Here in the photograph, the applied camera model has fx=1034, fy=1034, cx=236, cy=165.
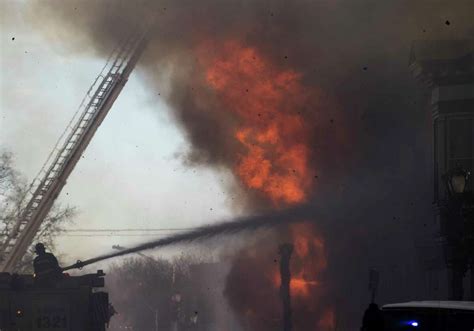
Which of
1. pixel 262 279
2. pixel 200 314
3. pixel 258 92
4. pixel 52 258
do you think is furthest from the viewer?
pixel 200 314

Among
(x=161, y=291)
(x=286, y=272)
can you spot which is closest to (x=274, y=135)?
(x=286, y=272)

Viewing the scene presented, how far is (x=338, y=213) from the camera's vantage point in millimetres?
42125

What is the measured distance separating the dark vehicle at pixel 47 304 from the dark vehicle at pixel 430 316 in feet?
34.2

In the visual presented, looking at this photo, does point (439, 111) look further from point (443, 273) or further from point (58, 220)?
point (58, 220)

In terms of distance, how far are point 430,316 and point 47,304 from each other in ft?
36.2

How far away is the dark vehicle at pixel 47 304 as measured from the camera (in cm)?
2045

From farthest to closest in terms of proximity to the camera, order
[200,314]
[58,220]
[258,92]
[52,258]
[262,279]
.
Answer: [200,314], [58,220], [262,279], [258,92], [52,258]

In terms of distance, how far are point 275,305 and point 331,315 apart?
2390mm

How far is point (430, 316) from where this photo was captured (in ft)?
37.6

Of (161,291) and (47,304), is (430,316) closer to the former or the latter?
(47,304)

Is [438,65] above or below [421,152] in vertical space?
above

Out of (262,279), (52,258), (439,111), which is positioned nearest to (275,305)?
(262,279)

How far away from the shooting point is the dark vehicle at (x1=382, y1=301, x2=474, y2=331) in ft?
37.1

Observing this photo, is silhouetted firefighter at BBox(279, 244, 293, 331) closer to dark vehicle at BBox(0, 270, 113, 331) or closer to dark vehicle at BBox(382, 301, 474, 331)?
dark vehicle at BBox(0, 270, 113, 331)
